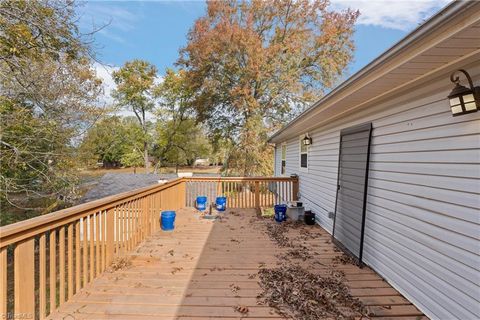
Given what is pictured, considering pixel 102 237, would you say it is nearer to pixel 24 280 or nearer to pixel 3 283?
pixel 24 280

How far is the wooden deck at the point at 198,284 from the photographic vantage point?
7.84 ft

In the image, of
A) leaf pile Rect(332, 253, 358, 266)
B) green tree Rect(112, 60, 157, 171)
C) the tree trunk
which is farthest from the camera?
the tree trunk

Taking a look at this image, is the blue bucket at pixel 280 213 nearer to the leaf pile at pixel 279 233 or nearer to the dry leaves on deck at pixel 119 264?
the leaf pile at pixel 279 233

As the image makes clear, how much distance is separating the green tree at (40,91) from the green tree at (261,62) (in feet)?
21.5

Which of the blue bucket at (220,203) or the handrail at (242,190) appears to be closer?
the blue bucket at (220,203)

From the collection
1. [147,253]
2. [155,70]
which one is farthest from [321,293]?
[155,70]

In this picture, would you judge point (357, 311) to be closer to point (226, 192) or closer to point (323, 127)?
point (323, 127)

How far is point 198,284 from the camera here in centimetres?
293

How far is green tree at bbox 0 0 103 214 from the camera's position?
3.80 m

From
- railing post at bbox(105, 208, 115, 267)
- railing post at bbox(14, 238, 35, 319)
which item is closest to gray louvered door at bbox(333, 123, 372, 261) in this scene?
railing post at bbox(105, 208, 115, 267)

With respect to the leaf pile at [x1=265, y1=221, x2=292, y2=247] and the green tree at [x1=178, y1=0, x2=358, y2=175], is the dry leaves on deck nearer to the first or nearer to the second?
the leaf pile at [x1=265, y1=221, x2=292, y2=247]

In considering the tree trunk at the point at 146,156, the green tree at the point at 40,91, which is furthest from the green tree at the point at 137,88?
the green tree at the point at 40,91

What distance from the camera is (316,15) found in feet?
45.2

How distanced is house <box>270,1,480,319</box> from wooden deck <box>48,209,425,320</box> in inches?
13.3
